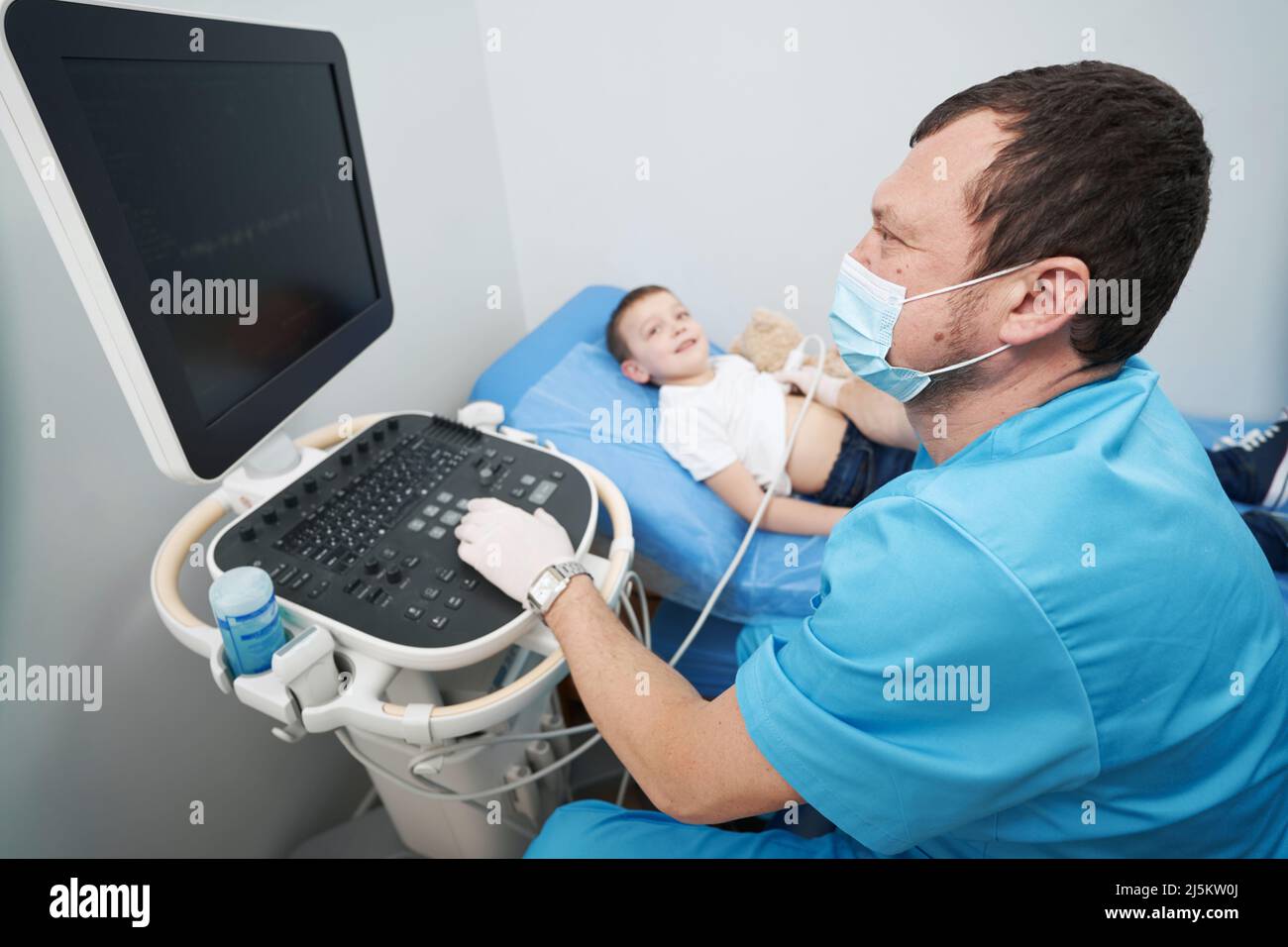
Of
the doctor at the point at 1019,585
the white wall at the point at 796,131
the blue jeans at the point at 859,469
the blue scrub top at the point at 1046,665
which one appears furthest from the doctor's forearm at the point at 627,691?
the white wall at the point at 796,131

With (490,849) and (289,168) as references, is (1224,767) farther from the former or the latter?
(289,168)

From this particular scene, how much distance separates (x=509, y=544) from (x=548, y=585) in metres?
0.07

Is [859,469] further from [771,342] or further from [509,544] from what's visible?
[509,544]

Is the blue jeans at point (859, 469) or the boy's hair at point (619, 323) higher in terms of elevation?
the boy's hair at point (619, 323)

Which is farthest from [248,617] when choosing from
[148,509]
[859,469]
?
[859,469]

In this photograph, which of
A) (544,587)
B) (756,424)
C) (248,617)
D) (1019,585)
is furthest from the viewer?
(756,424)

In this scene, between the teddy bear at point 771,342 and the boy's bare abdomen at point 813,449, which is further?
the teddy bear at point 771,342

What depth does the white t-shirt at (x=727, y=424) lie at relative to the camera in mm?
1562

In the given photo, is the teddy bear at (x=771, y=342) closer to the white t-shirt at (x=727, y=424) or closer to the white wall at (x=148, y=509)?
the white t-shirt at (x=727, y=424)

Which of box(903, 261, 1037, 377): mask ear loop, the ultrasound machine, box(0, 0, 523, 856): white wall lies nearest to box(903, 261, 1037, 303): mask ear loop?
box(903, 261, 1037, 377): mask ear loop

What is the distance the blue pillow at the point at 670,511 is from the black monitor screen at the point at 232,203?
58cm

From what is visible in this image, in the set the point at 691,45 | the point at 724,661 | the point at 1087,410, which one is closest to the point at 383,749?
the point at 724,661

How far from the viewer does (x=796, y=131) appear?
1792 mm

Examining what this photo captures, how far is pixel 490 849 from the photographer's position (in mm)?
1235
